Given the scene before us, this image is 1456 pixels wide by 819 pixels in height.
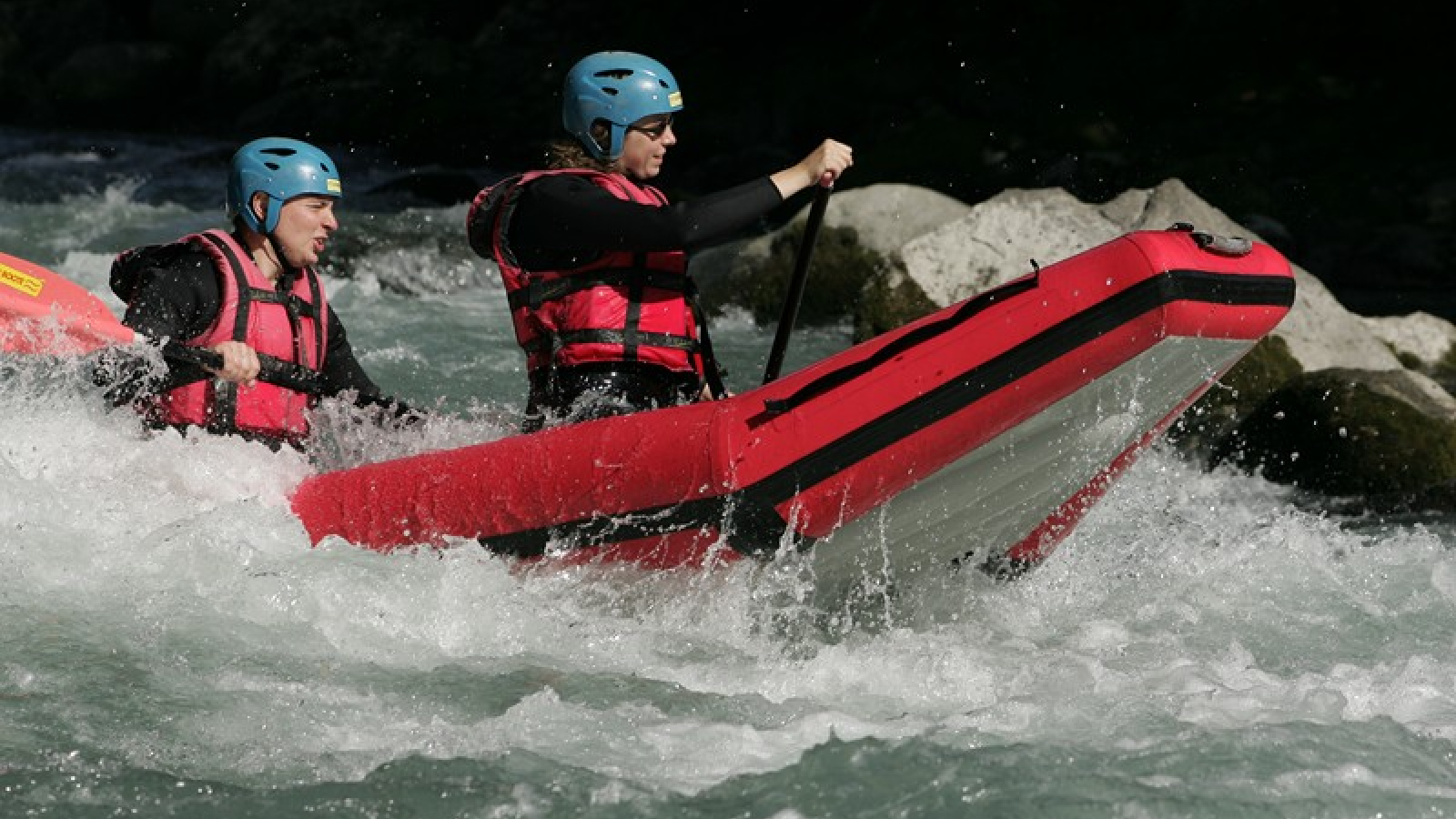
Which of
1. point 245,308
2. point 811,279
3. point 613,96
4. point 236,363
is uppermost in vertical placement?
point 613,96

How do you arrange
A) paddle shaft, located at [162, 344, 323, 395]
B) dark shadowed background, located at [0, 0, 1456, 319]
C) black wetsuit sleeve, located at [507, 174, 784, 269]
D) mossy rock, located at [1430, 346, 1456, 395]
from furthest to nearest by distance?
dark shadowed background, located at [0, 0, 1456, 319]
mossy rock, located at [1430, 346, 1456, 395]
paddle shaft, located at [162, 344, 323, 395]
black wetsuit sleeve, located at [507, 174, 784, 269]

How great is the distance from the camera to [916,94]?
13.2m

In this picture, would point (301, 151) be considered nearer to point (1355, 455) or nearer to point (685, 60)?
point (1355, 455)

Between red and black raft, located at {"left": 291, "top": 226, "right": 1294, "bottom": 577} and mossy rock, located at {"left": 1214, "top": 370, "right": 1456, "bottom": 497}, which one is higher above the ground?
red and black raft, located at {"left": 291, "top": 226, "right": 1294, "bottom": 577}

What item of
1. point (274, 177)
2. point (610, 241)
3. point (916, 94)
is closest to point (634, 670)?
point (610, 241)

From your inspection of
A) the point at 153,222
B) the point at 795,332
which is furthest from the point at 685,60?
the point at 795,332

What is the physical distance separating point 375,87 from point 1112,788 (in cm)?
1312

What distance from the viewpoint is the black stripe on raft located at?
165 inches

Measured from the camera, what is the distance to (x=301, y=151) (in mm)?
5082

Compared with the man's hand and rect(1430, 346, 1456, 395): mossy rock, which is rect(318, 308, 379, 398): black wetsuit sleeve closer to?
the man's hand

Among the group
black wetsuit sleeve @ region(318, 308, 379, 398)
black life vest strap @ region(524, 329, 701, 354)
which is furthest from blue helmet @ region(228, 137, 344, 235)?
black life vest strap @ region(524, 329, 701, 354)

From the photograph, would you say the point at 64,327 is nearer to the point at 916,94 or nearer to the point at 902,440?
the point at 902,440

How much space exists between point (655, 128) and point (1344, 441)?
133 inches

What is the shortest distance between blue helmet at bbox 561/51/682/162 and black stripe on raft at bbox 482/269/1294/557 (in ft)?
3.10
